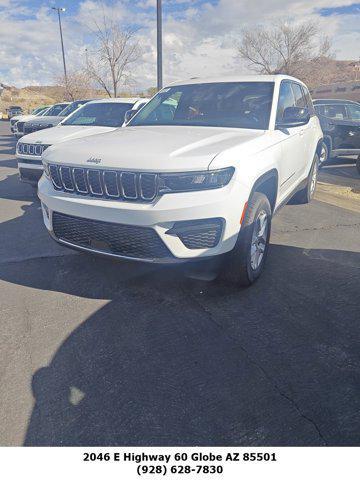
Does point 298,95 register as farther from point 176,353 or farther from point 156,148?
point 176,353

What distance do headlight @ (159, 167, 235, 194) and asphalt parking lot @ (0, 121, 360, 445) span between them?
40.2 inches

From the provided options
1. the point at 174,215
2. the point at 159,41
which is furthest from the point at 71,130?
the point at 159,41

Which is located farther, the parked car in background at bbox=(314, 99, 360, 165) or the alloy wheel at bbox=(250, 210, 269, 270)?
the parked car in background at bbox=(314, 99, 360, 165)

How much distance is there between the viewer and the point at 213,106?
Answer: 4.24m

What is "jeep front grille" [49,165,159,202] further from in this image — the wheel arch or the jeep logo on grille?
the wheel arch

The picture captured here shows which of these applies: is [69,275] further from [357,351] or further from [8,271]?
[357,351]

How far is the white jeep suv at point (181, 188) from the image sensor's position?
108 inches

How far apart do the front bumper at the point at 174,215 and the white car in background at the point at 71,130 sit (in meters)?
3.94

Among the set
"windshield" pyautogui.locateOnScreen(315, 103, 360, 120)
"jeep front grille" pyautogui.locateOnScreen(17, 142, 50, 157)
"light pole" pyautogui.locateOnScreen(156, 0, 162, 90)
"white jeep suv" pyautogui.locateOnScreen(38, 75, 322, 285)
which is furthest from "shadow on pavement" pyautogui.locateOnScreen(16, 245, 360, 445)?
"light pole" pyautogui.locateOnScreen(156, 0, 162, 90)

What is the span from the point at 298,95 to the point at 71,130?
13.7ft

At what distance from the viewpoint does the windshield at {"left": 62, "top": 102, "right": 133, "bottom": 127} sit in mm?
7527

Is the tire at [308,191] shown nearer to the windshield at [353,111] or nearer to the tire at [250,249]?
the tire at [250,249]

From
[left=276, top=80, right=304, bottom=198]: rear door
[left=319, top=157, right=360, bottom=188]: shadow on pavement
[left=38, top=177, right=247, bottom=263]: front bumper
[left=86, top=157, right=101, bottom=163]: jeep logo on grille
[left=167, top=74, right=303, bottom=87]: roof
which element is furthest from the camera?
[left=319, top=157, right=360, bottom=188]: shadow on pavement

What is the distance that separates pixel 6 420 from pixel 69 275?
1839mm
